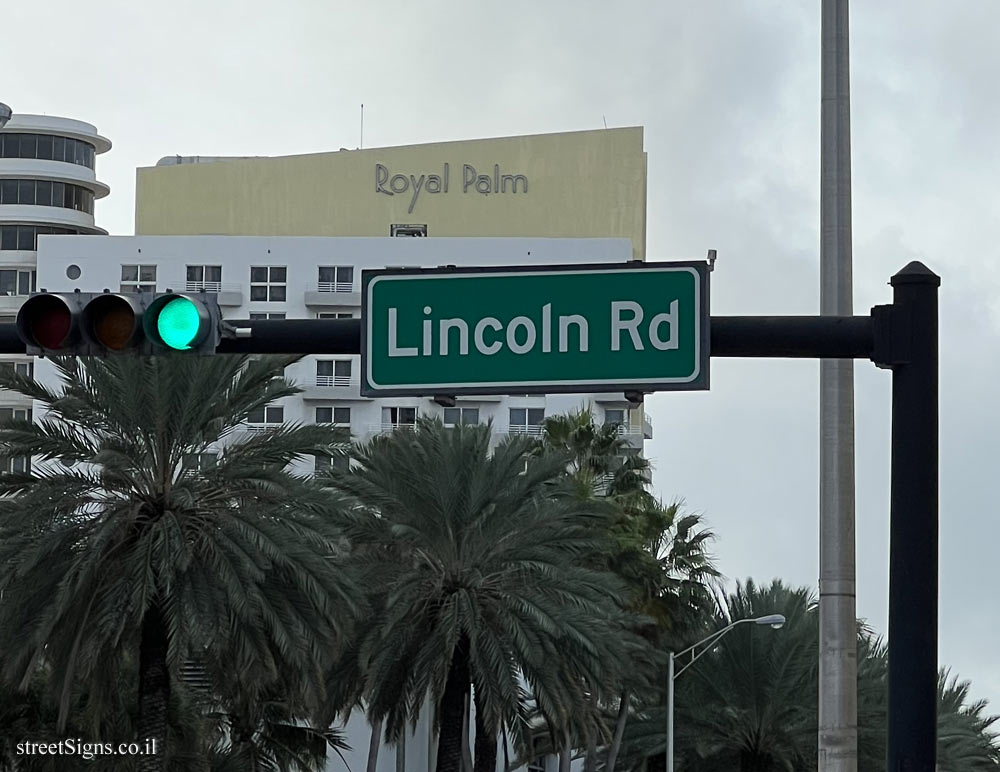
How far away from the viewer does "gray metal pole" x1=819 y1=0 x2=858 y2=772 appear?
15.8m

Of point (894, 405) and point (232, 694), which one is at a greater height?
point (894, 405)

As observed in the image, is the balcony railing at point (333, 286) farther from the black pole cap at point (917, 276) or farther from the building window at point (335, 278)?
the black pole cap at point (917, 276)

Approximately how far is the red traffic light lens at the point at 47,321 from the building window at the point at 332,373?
78928mm

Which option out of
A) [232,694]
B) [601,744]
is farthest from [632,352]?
[601,744]

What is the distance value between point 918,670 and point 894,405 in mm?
1214

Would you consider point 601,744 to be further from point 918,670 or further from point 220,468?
point 918,670

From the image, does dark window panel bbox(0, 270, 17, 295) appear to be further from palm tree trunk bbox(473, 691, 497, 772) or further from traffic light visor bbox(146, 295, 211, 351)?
traffic light visor bbox(146, 295, 211, 351)

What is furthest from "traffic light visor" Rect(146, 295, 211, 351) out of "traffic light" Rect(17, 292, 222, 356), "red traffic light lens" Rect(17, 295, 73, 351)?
"red traffic light lens" Rect(17, 295, 73, 351)

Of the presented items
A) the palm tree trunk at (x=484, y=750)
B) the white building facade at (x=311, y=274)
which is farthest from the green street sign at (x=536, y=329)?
the white building facade at (x=311, y=274)

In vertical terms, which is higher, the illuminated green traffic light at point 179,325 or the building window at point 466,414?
the building window at point 466,414

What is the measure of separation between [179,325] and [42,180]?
100102 mm

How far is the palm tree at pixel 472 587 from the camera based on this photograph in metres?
37.2

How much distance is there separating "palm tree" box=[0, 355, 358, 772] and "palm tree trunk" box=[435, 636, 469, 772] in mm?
6008

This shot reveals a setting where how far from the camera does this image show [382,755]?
69.5 metres
